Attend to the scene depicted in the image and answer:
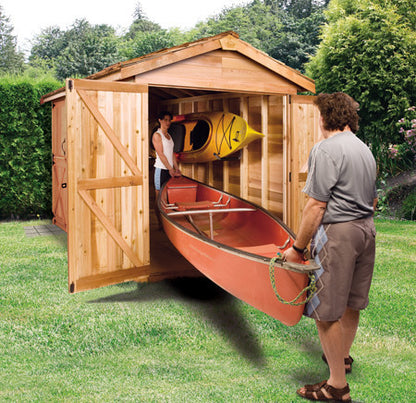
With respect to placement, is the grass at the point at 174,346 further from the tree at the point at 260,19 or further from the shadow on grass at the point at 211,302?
the tree at the point at 260,19

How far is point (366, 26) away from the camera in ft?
46.9

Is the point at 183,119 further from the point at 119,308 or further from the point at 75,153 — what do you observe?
the point at 119,308

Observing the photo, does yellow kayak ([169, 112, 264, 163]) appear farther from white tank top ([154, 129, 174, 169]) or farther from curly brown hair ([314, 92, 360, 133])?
curly brown hair ([314, 92, 360, 133])

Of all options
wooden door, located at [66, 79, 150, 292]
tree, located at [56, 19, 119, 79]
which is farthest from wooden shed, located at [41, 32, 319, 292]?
tree, located at [56, 19, 119, 79]

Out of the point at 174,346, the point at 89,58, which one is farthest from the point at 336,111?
the point at 89,58

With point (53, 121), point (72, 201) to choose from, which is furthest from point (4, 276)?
point (53, 121)

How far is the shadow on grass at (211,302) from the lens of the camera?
15.9 ft

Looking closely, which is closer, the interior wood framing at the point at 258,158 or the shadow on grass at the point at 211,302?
the shadow on grass at the point at 211,302

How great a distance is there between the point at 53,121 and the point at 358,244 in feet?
27.6

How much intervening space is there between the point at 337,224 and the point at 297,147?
4332 mm

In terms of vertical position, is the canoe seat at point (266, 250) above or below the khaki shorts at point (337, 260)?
below

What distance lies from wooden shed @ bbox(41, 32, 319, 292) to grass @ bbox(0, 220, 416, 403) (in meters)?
0.54

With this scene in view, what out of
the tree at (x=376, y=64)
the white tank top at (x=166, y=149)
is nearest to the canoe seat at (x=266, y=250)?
the white tank top at (x=166, y=149)

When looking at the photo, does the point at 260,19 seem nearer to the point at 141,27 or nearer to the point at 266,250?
the point at 141,27
